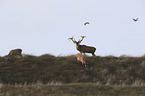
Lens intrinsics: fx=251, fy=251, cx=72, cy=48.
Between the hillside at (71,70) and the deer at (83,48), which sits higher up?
the deer at (83,48)

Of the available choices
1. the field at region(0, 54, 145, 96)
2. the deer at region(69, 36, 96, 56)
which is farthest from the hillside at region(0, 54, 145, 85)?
the deer at region(69, 36, 96, 56)

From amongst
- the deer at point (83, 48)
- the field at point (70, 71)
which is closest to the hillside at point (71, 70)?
the field at point (70, 71)

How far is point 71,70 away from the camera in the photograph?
17812 mm

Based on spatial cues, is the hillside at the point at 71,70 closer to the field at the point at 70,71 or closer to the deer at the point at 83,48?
the field at the point at 70,71

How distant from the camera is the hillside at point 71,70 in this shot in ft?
55.3

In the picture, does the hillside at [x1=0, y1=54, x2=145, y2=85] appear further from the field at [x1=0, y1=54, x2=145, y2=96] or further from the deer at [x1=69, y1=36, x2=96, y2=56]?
the deer at [x1=69, y1=36, x2=96, y2=56]

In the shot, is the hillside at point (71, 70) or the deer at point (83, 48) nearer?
the hillside at point (71, 70)

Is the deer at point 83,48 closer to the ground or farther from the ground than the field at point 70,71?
farther from the ground

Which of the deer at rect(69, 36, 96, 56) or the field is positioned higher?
Answer: the deer at rect(69, 36, 96, 56)

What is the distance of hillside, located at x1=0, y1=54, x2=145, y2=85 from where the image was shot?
16844mm

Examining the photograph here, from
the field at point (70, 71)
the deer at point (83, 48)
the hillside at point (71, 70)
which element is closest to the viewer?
the field at point (70, 71)

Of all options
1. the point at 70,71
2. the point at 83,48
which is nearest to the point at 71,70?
the point at 70,71

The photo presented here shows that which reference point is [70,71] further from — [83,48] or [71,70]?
[83,48]

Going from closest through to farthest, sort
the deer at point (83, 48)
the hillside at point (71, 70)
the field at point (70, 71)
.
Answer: the field at point (70, 71), the hillside at point (71, 70), the deer at point (83, 48)
